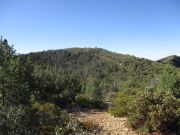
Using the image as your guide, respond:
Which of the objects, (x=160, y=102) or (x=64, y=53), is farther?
(x=64, y=53)

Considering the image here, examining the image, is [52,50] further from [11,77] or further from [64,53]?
[11,77]

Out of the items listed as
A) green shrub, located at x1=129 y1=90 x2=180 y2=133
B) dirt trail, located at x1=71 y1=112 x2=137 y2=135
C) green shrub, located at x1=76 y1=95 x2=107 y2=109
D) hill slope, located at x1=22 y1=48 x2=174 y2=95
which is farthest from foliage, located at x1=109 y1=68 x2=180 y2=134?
hill slope, located at x1=22 y1=48 x2=174 y2=95

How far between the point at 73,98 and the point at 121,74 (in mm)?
76766

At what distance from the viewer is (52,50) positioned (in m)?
127

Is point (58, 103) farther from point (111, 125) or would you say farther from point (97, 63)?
point (97, 63)

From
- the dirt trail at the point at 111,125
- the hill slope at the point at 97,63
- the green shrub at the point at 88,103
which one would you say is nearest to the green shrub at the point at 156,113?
the dirt trail at the point at 111,125

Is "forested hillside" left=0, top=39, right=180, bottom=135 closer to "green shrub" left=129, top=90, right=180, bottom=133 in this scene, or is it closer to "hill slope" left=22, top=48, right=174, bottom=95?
"green shrub" left=129, top=90, right=180, bottom=133

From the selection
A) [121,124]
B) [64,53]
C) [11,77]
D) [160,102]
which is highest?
[64,53]

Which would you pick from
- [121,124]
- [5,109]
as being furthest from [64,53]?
[5,109]

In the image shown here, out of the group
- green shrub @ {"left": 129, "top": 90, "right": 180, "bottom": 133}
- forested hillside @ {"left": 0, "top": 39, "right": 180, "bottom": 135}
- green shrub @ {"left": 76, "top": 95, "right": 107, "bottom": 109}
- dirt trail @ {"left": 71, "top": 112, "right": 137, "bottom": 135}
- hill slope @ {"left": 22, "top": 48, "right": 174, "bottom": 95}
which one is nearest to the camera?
forested hillside @ {"left": 0, "top": 39, "right": 180, "bottom": 135}

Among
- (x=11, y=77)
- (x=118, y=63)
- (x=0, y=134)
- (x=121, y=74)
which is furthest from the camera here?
(x=118, y=63)

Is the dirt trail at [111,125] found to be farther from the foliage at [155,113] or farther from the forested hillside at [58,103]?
the foliage at [155,113]

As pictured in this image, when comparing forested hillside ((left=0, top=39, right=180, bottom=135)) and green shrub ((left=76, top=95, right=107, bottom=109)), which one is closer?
forested hillside ((left=0, top=39, right=180, bottom=135))

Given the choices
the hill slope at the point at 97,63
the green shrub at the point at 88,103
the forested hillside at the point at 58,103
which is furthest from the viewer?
the hill slope at the point at 97,63
